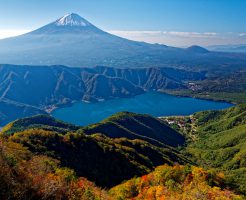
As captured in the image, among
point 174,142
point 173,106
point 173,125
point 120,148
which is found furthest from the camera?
point 173,106

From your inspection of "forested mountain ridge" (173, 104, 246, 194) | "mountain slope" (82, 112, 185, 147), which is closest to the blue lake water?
"forested mountain ridge" (173, 104, 246, 194)

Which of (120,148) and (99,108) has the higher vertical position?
(120,148)

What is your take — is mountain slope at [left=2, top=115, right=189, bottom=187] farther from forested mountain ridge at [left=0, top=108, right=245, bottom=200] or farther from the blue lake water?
the blue lake water

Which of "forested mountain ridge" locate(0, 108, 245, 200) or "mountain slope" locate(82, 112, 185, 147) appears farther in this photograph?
"mountain slope" locate(82, 112, 185, 147)

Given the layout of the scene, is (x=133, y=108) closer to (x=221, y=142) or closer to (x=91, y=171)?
(x=221, y=142)

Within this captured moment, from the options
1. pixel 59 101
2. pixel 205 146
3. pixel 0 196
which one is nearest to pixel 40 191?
pixel 0 196

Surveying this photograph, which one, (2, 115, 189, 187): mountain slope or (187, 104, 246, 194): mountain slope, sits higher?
(2, 115, 189, 187): mountain slope

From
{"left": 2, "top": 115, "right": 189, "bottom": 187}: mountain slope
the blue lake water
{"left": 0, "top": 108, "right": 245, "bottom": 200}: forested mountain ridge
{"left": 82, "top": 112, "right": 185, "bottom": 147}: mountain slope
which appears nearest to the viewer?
{"left": 0, "top": 108, "right": 245, "bottom": 200}: forested mountain ridge

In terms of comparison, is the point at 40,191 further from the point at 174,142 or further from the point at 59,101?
the point at 59,101

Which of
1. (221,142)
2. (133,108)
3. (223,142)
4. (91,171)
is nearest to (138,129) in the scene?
(221,142)

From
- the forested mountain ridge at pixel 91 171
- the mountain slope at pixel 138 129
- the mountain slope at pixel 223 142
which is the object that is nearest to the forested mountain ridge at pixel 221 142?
the mountain slope at pixel 223 142
